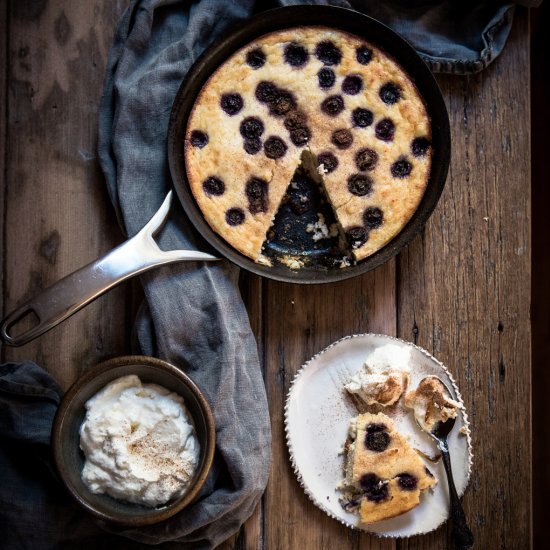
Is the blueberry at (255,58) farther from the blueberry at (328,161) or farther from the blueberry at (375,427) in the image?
the blueberry at (375,427)

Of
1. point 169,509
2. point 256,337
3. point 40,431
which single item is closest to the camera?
point 169,509

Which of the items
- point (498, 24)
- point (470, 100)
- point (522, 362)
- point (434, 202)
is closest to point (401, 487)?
point (522, 362)

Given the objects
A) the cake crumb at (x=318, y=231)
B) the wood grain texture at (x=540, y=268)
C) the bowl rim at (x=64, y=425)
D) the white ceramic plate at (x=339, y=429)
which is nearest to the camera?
the bowl rim at (x=64, y=425)

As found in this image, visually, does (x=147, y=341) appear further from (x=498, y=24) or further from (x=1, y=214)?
(x=498, y=24)

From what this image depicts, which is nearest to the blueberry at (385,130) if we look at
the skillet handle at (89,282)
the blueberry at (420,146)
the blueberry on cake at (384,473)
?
the blueberry at (420,146)

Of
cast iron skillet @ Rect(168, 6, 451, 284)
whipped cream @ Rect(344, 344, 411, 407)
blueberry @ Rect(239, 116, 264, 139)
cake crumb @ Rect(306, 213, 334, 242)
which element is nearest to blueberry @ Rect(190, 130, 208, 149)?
cast iron skillet @ Rect(168, 6, 451, 284)

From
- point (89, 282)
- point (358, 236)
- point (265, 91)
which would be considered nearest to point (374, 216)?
point (358, 236)
